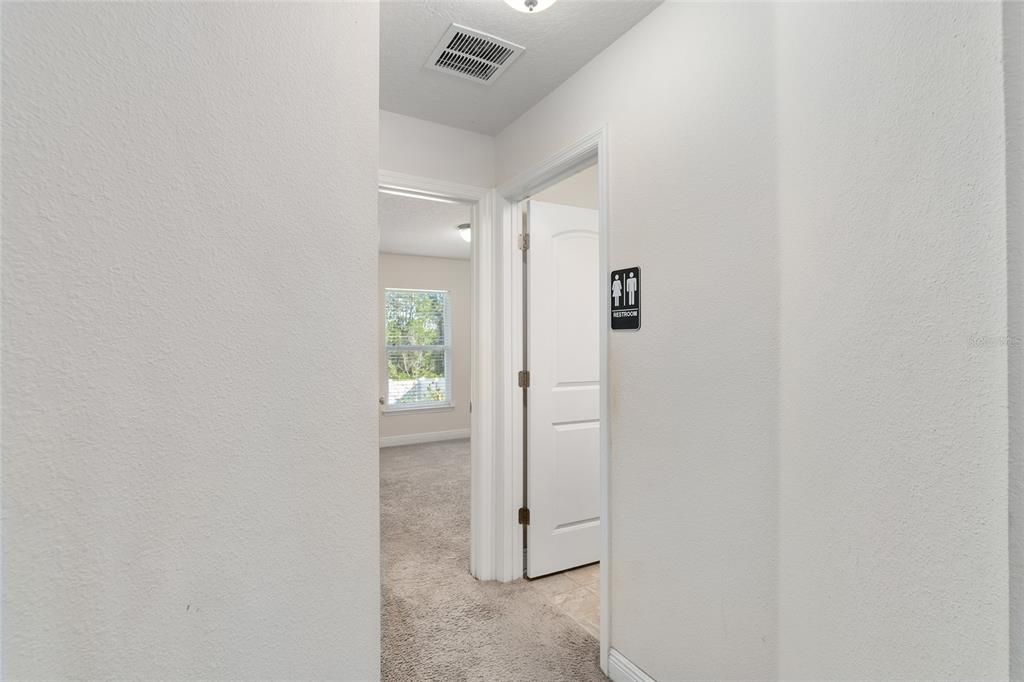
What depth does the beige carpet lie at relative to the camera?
1.91 meters

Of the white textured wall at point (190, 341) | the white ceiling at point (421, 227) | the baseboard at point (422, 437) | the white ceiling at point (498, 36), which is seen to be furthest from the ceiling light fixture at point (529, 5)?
the baseboard at point (422, 437)

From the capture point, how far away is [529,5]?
5.25ft

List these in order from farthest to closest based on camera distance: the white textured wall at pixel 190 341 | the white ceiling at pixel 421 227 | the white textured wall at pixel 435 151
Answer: the white ceiling at pixel 421 227 < the white textured wall at pixel 435 151 < the white textured wall at pixel 190 341

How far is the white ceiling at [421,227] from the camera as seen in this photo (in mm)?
4230

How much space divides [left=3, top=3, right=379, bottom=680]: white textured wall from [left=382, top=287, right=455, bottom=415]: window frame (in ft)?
17.9

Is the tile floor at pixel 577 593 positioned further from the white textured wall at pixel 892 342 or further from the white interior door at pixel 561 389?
the white textured wall at pixel 892 342

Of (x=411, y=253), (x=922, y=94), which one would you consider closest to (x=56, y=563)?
(x=922, y=94)

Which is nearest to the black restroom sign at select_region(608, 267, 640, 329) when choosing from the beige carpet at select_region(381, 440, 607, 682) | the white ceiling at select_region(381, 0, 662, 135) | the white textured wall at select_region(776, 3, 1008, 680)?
the white textured wall at select_region(776, 3, 1008, 680)

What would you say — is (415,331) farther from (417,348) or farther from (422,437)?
(422,437)

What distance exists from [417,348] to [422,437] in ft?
3.84

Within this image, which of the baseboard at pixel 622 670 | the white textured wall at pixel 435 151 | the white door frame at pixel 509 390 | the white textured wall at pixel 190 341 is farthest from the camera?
the white door frame at pixel 509 390

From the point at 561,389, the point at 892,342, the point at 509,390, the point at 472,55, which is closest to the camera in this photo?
the point at 892,342

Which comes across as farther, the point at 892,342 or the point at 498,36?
the point at 498,36

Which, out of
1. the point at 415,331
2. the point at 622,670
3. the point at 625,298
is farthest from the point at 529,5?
the point at 415,331
